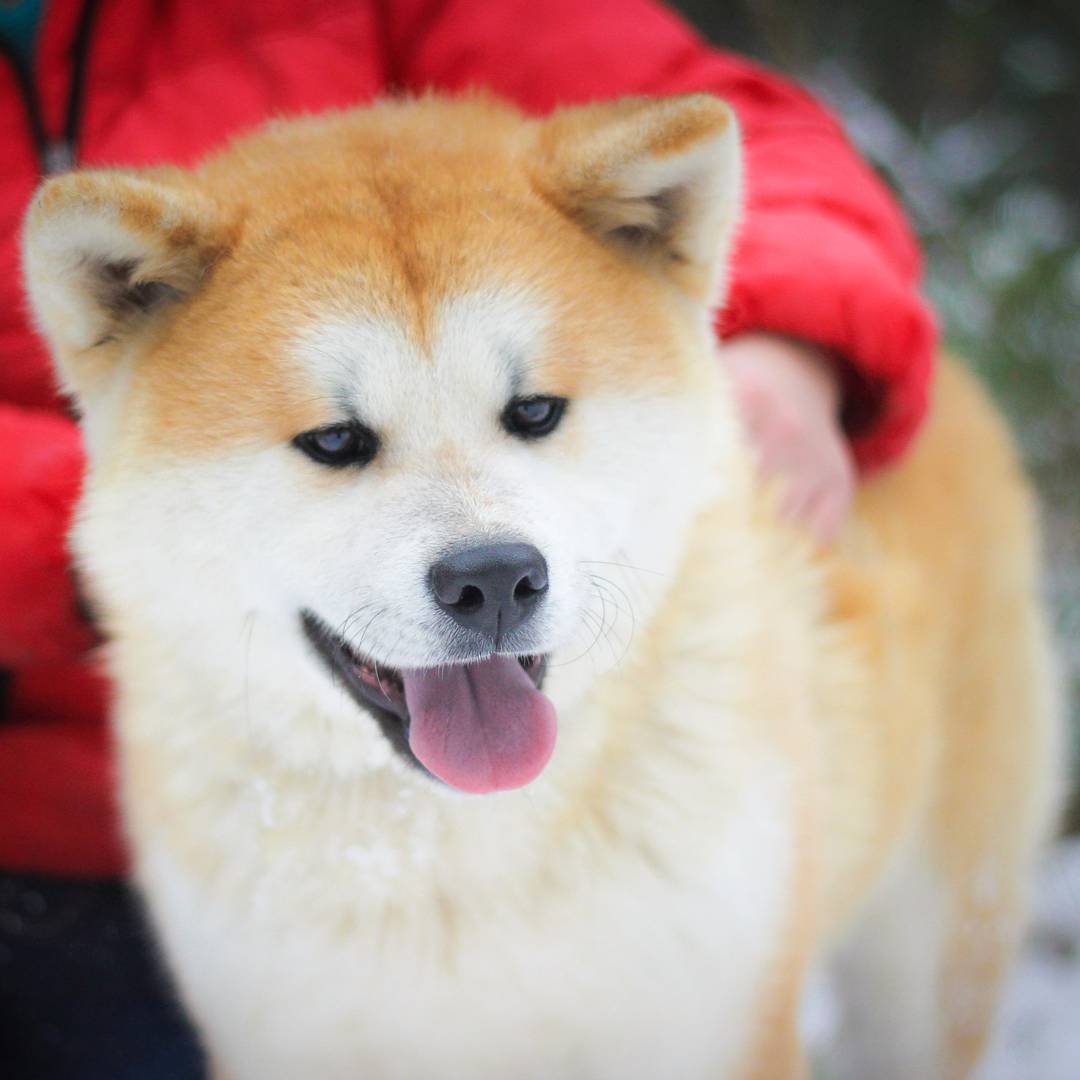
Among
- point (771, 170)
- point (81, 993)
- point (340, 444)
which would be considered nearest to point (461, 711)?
point (340, 444)

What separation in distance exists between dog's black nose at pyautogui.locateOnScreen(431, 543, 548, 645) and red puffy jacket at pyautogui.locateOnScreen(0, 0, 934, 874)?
63 cm

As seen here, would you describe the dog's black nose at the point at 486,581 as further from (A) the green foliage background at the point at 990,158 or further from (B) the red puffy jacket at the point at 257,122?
(A) the green foliage background at the point at 990,158

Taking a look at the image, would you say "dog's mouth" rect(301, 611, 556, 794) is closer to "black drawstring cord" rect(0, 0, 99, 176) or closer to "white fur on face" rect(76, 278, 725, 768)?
"white fur on face" rect(76, 278, 725, 768)

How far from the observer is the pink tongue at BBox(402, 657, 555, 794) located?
1.38m

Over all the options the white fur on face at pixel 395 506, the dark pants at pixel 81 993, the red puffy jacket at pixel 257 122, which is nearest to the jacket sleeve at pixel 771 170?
the red puffy jacket at pixel 257 122

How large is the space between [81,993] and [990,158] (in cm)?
391

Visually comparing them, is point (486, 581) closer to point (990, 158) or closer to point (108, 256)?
point (108, 256)

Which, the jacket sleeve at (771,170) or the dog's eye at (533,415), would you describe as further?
the jacket sleeve at (771,170)

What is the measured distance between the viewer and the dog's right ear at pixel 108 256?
1253mm

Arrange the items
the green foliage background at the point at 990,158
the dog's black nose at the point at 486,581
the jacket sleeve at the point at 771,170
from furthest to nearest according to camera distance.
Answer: the green foliage background at the point at 990,158, the jacket sleeve at the point at 771,170, the dog's black nose at the point at 486,581

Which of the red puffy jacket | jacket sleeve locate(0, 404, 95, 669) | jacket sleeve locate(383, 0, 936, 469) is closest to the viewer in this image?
jacket sleeve locate(0, 404, 95, 669)

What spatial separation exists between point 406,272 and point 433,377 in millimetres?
122

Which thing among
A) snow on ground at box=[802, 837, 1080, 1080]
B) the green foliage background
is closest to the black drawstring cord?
snow on ground at box=[802, 837, 1080, 1080]

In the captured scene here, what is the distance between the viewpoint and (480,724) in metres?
1.40
